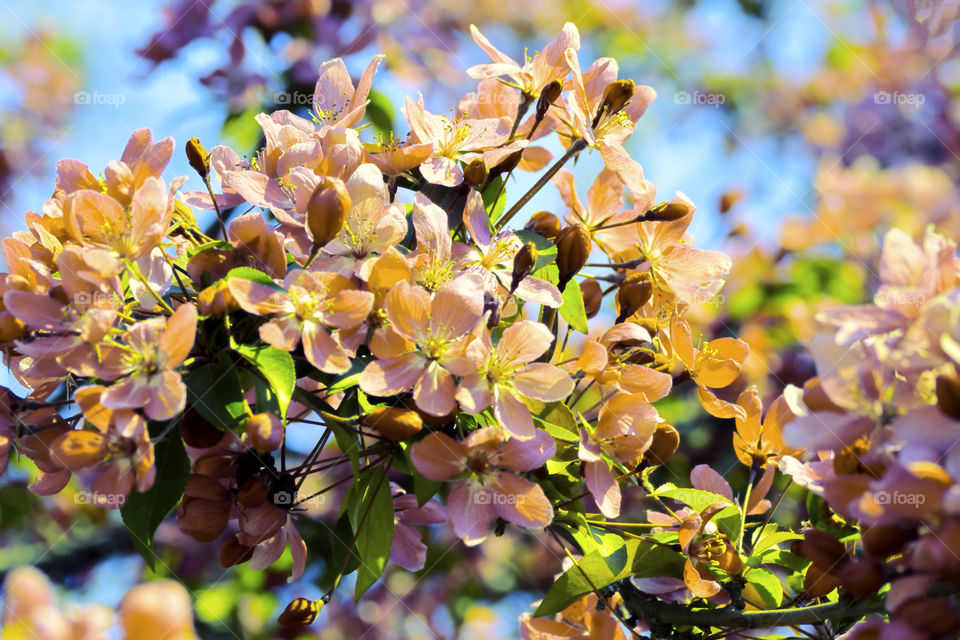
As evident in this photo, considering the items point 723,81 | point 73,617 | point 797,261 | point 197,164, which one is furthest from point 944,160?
point 73,617

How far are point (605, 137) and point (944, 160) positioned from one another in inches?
169

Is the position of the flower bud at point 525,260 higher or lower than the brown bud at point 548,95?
lower

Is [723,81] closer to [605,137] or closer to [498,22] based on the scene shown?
[498,22]

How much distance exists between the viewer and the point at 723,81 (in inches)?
185

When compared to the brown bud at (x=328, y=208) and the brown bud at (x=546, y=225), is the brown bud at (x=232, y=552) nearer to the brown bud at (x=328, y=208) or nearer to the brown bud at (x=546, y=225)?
the brown bud at (x=328, y=208)

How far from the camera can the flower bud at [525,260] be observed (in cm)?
93

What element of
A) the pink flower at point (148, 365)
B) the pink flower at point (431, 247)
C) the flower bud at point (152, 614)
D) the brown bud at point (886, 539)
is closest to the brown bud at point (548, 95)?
the pink flower at point (431, 247)

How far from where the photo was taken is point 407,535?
113cm

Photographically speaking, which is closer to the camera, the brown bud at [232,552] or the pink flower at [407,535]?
the brown bud at [232,552]

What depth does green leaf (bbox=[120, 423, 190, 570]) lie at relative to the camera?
0.87 m

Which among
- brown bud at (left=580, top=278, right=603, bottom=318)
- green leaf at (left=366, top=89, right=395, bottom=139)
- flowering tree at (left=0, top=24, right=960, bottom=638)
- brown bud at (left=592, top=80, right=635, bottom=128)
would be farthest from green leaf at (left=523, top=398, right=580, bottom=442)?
green leaf at (left=366, top=89, right=395, bottom=139)

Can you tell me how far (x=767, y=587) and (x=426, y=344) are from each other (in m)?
0.54

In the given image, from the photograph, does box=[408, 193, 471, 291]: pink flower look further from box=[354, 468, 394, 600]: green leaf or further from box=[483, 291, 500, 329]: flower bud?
box=[354, 468, 394, 600]: green leaf

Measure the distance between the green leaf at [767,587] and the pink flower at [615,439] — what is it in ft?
0.68
